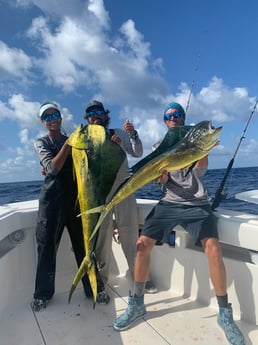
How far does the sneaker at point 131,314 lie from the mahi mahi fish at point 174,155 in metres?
0.68

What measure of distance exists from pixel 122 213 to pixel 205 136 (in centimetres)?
121

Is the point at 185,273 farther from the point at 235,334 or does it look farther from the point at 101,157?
the point at 101,157

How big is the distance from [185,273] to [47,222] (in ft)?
4.36

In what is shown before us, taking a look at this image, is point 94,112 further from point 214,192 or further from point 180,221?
point 214,192

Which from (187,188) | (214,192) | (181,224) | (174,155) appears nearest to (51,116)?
(174,155)

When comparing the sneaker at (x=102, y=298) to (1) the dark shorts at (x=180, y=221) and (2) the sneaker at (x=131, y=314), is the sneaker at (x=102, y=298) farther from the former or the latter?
(1) the dark shorts at (x=180, y=221)

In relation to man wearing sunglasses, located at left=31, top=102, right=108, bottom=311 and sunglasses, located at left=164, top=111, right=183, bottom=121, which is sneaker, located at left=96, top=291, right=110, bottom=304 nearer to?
→ man wearing sunglasses, located at left=31, top=102, right=108, bottom=311

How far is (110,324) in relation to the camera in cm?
239

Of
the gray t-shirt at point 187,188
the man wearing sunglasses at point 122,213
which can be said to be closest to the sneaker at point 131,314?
the man wearing sunglasses at point 122,213

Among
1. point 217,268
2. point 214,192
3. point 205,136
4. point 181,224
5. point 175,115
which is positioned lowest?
point 217,268

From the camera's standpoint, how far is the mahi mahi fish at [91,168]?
7.32ft

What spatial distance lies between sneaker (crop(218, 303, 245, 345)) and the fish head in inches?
46.9

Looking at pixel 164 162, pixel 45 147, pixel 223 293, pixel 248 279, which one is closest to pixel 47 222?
pixel 45 147

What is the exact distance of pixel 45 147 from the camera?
2631 millimetres
